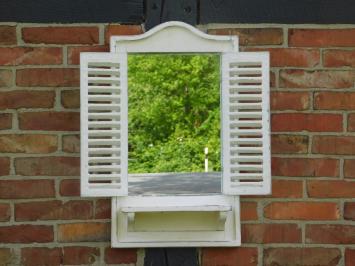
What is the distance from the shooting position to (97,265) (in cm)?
201

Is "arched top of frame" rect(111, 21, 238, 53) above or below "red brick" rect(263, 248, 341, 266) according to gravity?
above

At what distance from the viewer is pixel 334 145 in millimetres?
2012

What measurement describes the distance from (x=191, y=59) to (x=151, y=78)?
15 cm

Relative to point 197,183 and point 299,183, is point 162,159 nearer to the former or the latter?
point 197,183

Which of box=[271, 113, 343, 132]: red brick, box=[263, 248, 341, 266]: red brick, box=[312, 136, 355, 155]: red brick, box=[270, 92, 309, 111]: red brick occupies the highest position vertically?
box=[270, 92, 309, 111]: red brick

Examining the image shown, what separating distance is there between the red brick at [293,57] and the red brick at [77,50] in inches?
19.9

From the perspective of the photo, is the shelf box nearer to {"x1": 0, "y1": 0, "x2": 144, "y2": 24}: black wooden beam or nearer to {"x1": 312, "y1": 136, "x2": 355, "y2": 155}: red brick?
{"x1": 312, "y1": 136, "x2": 355, "y2": 155}: red brick

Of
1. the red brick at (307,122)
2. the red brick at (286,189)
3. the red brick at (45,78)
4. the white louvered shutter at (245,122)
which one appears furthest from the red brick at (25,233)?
the red brick at (307,122)

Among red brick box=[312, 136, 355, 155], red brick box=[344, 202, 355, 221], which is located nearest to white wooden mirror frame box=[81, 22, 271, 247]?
red brick box=[312, 136, 355, 155]

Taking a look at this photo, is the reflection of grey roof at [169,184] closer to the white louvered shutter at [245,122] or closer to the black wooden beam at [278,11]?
the white louvered shutter at [245,122]

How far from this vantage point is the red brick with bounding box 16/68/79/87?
200cm

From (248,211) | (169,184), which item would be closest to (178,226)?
(169,184)

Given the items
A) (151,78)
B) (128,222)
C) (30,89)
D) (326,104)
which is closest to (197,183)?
(128,222)

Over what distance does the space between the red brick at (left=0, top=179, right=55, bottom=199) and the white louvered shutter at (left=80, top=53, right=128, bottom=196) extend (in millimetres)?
174
